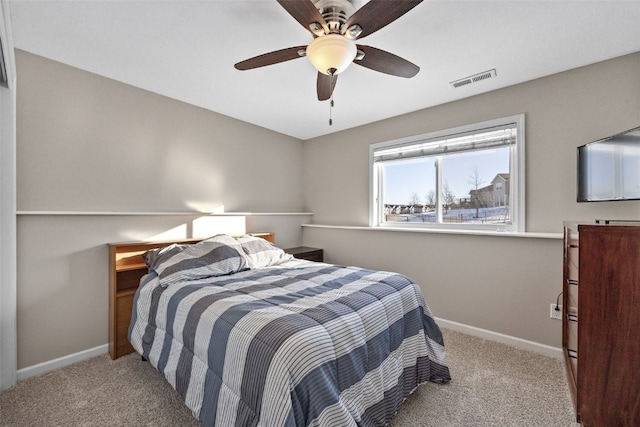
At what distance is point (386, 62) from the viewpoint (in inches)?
67.8

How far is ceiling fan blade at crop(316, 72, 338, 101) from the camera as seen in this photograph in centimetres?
192

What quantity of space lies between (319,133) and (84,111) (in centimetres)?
261

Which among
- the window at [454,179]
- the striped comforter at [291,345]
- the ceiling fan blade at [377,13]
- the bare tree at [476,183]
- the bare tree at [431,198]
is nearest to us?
the striped comforter at [291,345]

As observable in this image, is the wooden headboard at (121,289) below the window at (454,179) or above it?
below

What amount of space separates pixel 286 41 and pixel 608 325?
2444mm

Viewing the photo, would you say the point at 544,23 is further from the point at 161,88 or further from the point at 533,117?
the point at 161,88

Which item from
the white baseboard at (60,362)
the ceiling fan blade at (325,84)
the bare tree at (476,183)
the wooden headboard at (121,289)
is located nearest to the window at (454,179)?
the bare tree at (476,183)

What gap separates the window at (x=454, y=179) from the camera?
2.63 metres

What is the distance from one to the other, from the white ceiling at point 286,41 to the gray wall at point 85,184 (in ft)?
0.76

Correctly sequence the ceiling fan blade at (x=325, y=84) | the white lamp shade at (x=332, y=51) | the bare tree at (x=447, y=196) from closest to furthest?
the white lamp shade at (x=332, y=51)
the ceiling fan blade at (x=325, y=84)
the bare tree at (x=447, y=196)

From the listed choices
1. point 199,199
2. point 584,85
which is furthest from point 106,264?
point 584,85

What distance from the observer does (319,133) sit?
4055mm

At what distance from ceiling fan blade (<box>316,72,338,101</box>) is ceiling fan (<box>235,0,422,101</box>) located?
10.1 inches

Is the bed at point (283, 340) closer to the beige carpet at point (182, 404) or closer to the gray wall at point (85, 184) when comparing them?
the beige carpet at point (182, 404)
